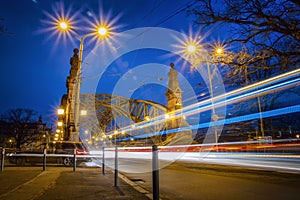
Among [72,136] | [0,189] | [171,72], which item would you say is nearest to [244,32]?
[0,189]

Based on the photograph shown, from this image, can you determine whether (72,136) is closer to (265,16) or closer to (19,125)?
(265,16)

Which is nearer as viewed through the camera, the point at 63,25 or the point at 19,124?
the point at 63,25

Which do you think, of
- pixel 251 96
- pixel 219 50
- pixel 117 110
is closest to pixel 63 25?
pixel 219 50

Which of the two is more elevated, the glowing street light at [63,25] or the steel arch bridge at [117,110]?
the glowing street light at [63,25]

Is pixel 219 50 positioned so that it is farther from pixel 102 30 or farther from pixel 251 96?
pixel 251 96

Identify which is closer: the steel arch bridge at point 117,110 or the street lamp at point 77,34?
Answer: the street lamp at point 77,34

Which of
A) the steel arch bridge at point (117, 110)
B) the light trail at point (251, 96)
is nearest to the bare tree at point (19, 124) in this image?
the steel arch bridge at point (117, 110)

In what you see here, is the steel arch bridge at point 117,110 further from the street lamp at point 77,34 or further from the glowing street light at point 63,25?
the glowing street light at point 63,25

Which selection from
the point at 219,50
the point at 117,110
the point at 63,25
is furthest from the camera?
the point at 117,110

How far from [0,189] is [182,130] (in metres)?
27.7

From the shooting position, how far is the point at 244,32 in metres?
10.1

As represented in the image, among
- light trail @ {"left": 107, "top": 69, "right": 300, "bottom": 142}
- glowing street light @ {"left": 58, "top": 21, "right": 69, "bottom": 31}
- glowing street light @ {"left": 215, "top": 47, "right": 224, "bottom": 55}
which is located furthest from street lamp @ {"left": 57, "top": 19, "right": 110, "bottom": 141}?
light trail @ {"left": 107, "top": 69, "right": 300, "bottom": 142}

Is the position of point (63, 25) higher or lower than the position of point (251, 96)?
higher

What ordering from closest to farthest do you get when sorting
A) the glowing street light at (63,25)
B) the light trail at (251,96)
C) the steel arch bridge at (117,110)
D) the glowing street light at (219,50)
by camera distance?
1. the glowing street light at (219,50)
2. the light trail at (251,96)
3. the glowing street light at (63,25)
4. the steel arch bridge at (117,110)
